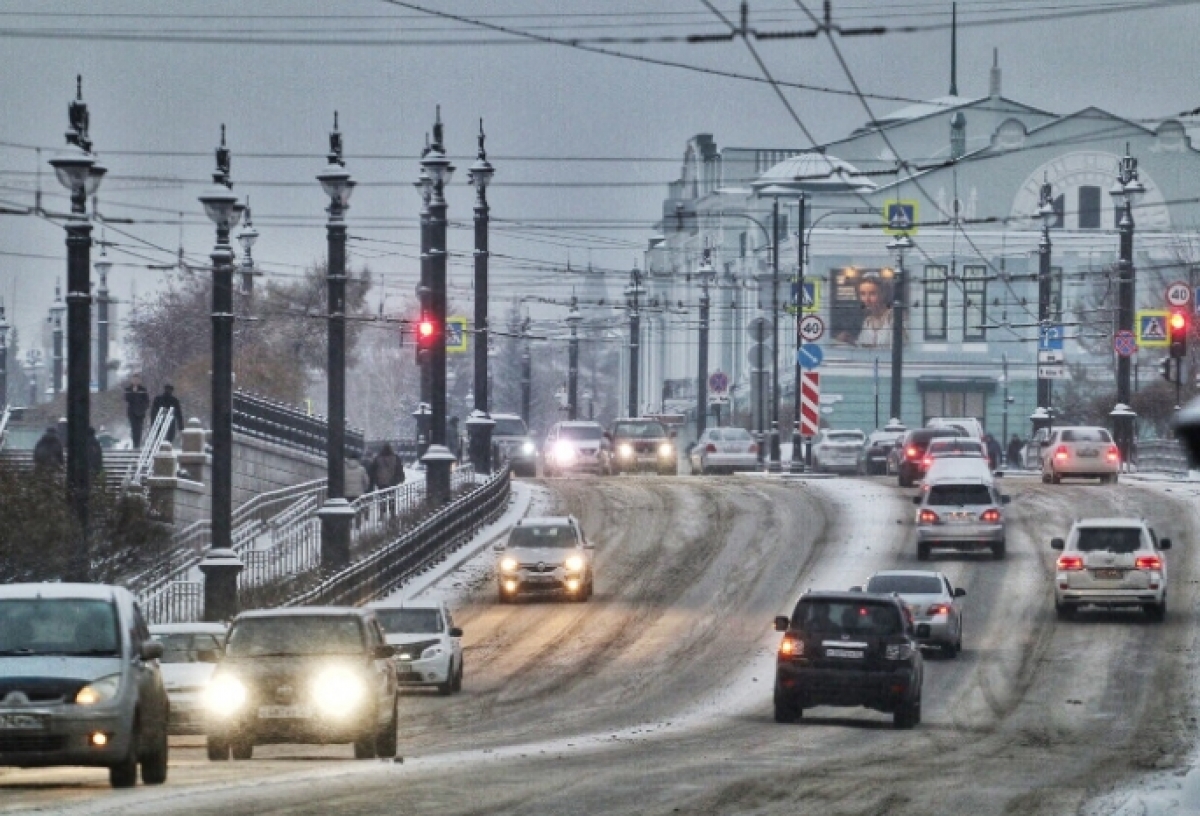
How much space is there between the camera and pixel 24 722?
20.7m

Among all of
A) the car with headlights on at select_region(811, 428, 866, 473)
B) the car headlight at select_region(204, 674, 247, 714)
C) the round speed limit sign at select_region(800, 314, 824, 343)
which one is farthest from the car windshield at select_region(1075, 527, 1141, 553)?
the car with headlights on at select_region(811, 428, 866, 473)

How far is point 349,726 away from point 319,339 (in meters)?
92.5

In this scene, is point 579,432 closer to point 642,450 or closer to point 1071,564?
point 642,450

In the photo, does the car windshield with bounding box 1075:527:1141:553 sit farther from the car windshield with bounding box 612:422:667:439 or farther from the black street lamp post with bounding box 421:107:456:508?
the car windshield with bounding box 612:422:667:439

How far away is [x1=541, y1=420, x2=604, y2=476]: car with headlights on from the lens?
264ft

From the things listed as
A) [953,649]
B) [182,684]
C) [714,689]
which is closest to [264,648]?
[182,684]

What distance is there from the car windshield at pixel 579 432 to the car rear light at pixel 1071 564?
121 ft

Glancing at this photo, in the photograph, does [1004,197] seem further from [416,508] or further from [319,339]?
[416,508]

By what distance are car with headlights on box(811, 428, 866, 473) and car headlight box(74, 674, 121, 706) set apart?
61065 millimetres

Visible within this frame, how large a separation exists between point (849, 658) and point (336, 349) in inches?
547

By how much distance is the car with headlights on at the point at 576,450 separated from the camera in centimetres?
8044

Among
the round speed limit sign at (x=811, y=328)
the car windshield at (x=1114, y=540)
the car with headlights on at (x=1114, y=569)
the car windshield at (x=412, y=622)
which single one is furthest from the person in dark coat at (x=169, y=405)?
the round speed limit sign at (x=811, y=328)

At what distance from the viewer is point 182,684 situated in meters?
31.3

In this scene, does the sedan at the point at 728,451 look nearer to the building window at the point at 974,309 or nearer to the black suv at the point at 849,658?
the building window at the point at 974,309
